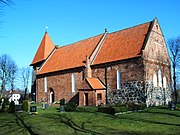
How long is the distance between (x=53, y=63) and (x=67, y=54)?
3.04m

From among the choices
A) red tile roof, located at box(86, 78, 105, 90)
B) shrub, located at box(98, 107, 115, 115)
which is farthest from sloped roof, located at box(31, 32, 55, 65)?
shrub, located at box(98, 107, 115, 115)

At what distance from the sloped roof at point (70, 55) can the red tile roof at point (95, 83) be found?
3.46 metres

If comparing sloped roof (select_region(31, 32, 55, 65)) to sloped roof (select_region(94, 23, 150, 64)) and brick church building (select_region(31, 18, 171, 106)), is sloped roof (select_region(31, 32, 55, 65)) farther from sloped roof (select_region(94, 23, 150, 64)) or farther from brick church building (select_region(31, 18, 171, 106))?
sloped roof (select_region(94, 23, 150, 64))

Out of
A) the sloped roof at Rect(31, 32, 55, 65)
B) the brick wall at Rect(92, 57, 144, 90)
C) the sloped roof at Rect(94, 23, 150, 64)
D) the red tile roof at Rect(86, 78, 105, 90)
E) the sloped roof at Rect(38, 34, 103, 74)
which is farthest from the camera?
the sloped roof at Rect(31, 32, 55, 65)

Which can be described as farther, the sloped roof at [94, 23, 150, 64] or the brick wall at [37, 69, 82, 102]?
the brick wall at [37, 69, 82, 102]

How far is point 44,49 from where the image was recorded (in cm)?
4675

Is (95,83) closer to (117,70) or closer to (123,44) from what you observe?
(117,70)

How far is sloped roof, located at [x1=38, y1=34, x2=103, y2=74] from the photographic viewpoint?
122 ft

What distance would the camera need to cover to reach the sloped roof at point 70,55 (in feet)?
122

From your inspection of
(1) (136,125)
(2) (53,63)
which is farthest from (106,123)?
(2) (53,63)

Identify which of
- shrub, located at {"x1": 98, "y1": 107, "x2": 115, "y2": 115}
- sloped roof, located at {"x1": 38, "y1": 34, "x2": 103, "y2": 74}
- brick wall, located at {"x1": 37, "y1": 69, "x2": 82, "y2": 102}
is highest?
sloped roof, located at {"x1": 38, "y1": 34, "x2": 103, "y2": 74}

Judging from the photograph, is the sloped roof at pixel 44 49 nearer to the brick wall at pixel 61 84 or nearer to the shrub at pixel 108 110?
the brick wall at pixel 61 84

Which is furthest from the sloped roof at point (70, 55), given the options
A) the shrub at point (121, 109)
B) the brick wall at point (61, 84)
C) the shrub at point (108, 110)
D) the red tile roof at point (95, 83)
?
the shrub at point (121, 109)

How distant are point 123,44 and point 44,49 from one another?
63.1 feet
